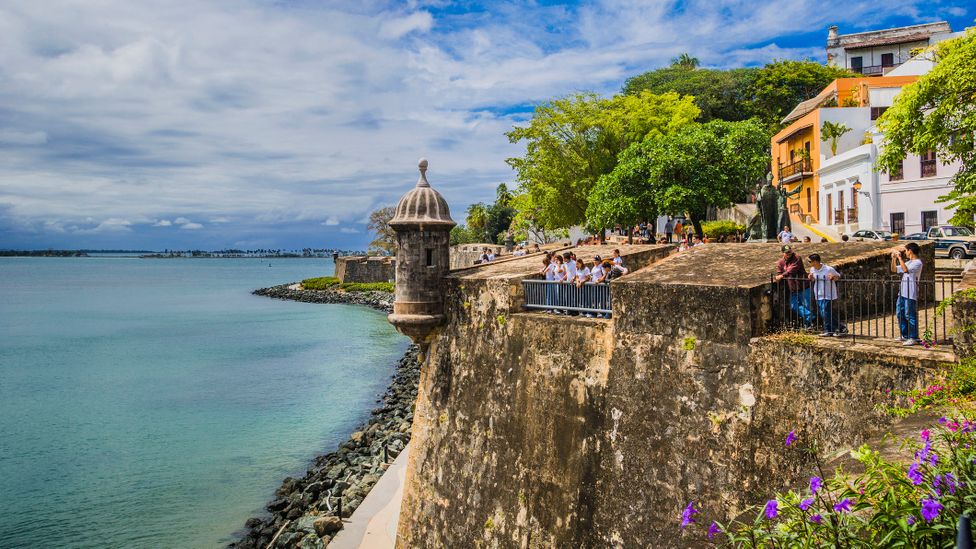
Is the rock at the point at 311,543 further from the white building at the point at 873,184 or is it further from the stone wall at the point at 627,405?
the white building at the point at 873,184

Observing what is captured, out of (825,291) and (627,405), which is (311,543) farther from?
(825,291)

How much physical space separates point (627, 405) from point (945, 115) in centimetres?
935

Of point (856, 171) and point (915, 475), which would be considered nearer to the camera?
point (915, 475)

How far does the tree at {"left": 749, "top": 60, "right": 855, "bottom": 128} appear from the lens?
50875 mm

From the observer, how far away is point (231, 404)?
1144 inches

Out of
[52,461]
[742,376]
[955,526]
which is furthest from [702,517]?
[52,461]

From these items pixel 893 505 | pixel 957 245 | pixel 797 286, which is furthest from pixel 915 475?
pixel 957 245

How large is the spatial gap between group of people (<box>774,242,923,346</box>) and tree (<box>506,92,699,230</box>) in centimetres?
2218

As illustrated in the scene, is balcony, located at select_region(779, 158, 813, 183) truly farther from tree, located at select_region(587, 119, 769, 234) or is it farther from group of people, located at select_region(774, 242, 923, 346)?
group of people, located at select_region(774, 242, 923, 346)

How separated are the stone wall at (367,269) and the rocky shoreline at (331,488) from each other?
50.4 m

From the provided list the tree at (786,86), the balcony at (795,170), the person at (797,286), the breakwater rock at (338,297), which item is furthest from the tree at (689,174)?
the breakwater rock at (338,297)

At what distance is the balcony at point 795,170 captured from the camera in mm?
35844

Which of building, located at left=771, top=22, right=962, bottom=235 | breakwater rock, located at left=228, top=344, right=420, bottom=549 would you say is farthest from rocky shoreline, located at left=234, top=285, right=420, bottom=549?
building, located at left=771, top=22, right=962, bottom=235

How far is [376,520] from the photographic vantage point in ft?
48.5
